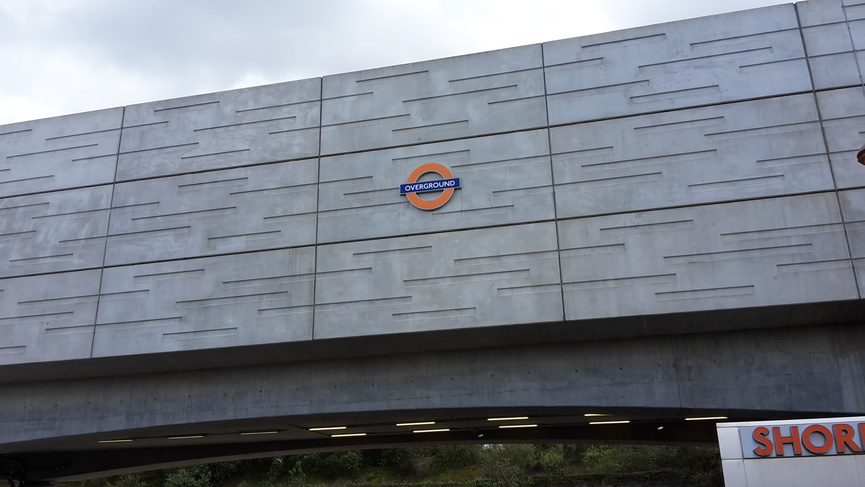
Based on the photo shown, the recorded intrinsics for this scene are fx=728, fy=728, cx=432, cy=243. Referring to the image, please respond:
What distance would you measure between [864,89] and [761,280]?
14.6 feet

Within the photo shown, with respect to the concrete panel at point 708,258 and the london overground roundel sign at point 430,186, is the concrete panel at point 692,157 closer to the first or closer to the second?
the concrete panel at point 708,258

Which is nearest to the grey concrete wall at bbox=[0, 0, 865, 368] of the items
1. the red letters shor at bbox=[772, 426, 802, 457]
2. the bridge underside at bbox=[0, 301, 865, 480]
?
the bridge underside at bbox=[0, 301, 865, 480]

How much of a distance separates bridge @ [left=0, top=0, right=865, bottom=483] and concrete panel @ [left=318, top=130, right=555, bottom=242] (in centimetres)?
5

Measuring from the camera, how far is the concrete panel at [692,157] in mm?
13883

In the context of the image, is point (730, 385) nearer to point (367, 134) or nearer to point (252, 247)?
point (367, 134)

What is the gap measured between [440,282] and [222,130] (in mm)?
6728

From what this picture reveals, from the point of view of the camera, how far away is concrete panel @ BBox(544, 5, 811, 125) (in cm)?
1470

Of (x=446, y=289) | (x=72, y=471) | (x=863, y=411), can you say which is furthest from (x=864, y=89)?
(x=72, y=471)

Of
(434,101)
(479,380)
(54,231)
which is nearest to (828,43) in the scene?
(434,101)

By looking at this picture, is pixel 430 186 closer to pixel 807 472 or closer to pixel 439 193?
pixel 439 193

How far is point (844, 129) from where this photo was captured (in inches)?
546

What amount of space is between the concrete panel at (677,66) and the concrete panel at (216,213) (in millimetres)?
5887

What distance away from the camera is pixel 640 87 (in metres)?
15.2

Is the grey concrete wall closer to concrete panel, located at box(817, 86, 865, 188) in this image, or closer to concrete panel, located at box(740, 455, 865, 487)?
concrete panel, located at box(817, 86, 865, 188)
